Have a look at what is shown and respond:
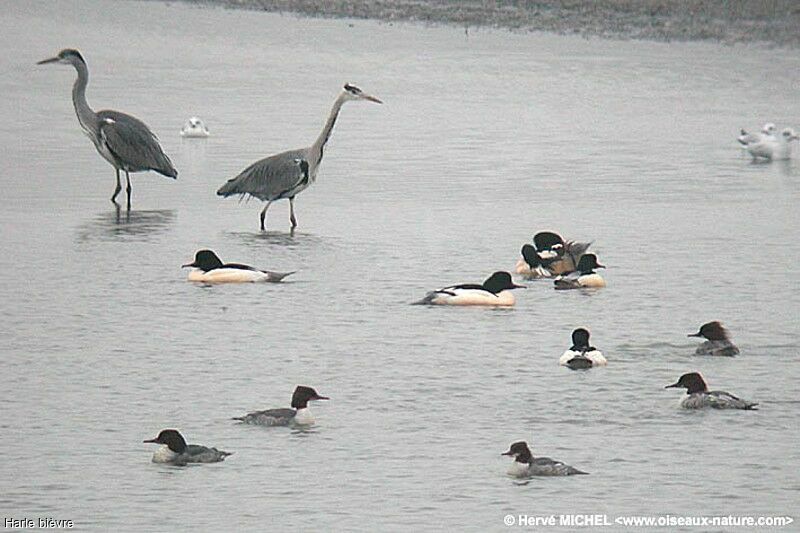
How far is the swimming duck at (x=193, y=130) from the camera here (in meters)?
24.6

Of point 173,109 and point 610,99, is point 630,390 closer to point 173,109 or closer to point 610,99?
point 173,109

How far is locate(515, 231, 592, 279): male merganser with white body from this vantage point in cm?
1581

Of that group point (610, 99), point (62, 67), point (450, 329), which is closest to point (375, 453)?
point (450, 329)

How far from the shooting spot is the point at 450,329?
14.0 meters

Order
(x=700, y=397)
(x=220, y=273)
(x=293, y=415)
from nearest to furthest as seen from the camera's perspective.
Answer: (x=293, y=415)
(x=700, y=397)
(x=220, y=273)

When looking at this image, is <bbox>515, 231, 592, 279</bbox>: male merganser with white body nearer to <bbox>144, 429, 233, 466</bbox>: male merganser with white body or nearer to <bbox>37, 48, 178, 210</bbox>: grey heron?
<bbox>37, 48, 178, 210</bbox>: grey heron

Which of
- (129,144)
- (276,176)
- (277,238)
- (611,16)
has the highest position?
(611,16)

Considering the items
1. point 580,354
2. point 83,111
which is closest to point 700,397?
point 580,354

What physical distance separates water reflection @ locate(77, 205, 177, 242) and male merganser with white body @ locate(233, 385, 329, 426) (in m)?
6.43

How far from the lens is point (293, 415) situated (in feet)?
37.1

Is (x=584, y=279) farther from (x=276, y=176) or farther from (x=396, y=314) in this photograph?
(x=276, y=176)

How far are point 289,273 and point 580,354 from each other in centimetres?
370

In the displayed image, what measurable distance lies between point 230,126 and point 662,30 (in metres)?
12.4

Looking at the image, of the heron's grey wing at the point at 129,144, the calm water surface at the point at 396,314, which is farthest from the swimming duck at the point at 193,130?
the heron's grey wing at the point at 129,144
